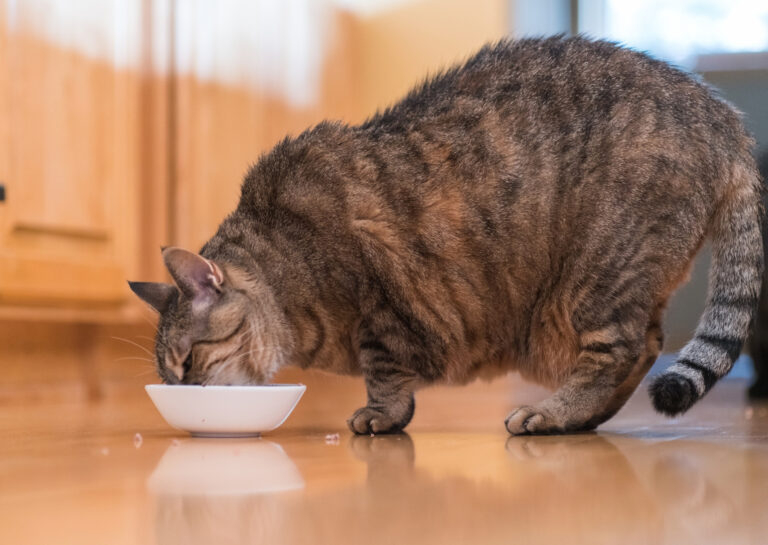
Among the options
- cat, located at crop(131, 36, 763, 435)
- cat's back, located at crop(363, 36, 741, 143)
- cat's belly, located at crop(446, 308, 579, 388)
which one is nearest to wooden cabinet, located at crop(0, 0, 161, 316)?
cat, located at crop(131, 36, 763, 435)

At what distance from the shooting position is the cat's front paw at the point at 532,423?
179 centimetres

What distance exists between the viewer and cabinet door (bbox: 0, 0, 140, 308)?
249 centimetres

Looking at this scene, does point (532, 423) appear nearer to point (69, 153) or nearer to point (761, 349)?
point (69, 153)

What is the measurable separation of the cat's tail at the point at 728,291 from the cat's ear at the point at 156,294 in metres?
0.91

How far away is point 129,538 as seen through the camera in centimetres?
85

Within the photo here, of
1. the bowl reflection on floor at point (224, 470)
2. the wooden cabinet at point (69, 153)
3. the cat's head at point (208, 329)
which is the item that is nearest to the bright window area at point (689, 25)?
the wooden cabinet at point (69, 153)

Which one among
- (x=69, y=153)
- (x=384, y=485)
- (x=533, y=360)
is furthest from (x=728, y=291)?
(x=69, y=153)

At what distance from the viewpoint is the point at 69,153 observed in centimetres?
269

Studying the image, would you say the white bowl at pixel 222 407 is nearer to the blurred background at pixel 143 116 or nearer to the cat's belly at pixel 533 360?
the cat's belly at pixel 533 360

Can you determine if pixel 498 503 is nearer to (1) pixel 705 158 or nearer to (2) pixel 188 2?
(1) pixel 705 158

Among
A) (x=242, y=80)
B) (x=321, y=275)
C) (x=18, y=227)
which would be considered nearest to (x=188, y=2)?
(x=242, y=80)

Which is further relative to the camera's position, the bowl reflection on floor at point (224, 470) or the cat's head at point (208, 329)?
the cat's head at point (208, 329)

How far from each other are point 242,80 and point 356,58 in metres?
0.81

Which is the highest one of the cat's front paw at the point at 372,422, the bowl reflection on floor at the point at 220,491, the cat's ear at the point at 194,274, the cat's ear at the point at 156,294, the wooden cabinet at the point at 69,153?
the wooden cabinet at the point at 69,153
